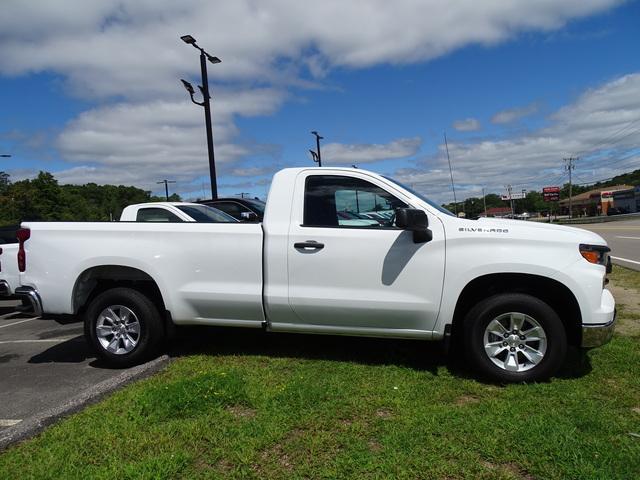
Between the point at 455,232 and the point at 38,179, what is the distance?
210 ft

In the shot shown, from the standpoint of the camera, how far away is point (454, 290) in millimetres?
4301

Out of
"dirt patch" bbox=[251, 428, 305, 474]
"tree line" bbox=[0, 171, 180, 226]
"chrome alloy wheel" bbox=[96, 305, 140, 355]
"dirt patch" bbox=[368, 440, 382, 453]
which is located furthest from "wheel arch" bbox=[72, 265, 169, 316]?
"tree line" bbox=[0, 171, 180, 226]

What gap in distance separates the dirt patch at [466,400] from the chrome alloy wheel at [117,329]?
10.3 feet

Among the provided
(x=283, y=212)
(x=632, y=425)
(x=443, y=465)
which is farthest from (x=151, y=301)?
(x=632, y=425)

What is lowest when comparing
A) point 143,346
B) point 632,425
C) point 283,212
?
point 632,425

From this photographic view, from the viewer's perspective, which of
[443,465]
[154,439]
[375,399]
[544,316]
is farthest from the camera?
[544,316]

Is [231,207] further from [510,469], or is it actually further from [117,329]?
[510,469]

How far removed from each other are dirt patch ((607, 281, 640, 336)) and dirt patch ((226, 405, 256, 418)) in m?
4.36

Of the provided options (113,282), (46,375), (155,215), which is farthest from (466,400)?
(155,215)

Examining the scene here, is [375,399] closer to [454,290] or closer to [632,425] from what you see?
[454,290]

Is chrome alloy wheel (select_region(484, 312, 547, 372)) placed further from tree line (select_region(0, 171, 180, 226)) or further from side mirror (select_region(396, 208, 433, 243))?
tree line (select_region(0, 171, 180, 226))

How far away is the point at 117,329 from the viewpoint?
5.05 meters

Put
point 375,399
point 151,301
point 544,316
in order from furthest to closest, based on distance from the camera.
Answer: point 151,301, point 544,316, point 375,399

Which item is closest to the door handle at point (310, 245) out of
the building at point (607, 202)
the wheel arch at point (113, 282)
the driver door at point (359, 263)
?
the driver door at point (359, 263)
